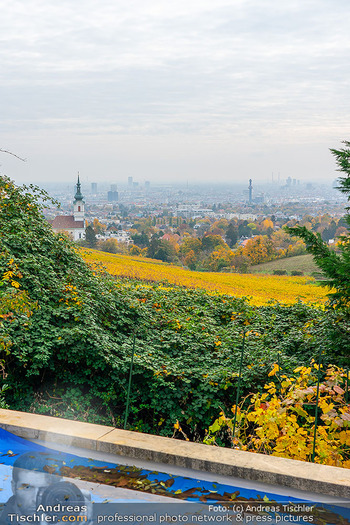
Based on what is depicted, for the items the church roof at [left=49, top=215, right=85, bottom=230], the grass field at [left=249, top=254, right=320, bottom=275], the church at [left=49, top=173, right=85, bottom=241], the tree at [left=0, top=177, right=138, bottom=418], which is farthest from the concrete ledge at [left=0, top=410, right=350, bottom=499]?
the church roof at [left=49, top=215, right=85, bottom=230]

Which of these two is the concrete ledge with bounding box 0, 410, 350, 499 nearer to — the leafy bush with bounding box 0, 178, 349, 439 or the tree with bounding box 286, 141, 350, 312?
the leafy bush with bounding box 0, 178, 349, 439

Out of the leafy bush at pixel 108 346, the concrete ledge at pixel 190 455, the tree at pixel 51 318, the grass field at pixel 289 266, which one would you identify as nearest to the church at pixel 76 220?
the grass field at pixel 289 266

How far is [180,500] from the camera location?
268 cm

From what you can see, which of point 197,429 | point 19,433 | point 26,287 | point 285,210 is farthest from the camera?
point 285,210

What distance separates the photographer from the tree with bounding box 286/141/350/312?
14.8 feet

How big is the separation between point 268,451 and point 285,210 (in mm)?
154420

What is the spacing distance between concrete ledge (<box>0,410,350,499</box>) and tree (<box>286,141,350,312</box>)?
204cm

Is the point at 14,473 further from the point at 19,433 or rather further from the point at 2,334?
the point at 2,334

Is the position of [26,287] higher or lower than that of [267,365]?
higher

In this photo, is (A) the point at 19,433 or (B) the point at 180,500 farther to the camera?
(A) the point at 19,433

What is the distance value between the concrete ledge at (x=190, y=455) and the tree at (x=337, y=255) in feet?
6.69

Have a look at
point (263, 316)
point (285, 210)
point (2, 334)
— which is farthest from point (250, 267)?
point (285, 210)

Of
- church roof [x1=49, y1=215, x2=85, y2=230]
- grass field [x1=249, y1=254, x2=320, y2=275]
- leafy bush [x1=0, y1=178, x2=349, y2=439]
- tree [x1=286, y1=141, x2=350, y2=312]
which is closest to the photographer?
tree [x1=286, y1=141, x2=350, y2=312]

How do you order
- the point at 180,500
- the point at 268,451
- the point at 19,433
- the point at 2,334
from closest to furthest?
the point at 180,500 < the point at 19,433 < the point at 268,451 < the point at 2,334
